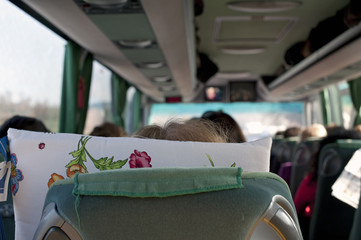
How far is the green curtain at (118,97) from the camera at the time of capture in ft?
28.2

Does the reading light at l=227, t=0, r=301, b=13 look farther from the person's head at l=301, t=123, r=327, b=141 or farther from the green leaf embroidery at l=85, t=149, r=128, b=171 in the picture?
the green leaf embroidery at l=85, t=149, r=128, b=171

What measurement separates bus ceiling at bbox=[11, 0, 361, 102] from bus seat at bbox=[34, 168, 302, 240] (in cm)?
288

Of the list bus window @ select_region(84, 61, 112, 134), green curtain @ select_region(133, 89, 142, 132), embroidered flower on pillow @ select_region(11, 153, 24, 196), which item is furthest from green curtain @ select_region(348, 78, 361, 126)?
embroidered flower on pillow @ select_region(11, 153, 24, 196)

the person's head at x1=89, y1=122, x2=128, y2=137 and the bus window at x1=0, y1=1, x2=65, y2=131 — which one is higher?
the bus window at x1=0, y1=1, x2=65, y2=131

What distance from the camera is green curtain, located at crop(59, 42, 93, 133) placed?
216 inches

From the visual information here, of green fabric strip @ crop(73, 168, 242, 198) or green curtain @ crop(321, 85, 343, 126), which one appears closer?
green fabric strip @ crop(73, 168, 242, 198)

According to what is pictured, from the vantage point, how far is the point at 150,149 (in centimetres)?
130

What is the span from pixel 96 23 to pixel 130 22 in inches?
14.4

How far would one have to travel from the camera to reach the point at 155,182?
906 mm

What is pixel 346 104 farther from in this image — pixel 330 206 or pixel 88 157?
pixel 88 157

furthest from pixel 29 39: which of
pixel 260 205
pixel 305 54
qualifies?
pixel 305 54

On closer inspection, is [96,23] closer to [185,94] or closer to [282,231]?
[282,231]

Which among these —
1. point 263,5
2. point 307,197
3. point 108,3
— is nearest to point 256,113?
point 263,5

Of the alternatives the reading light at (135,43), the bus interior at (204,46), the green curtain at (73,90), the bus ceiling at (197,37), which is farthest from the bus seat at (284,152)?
the green curtain at (73,90)
